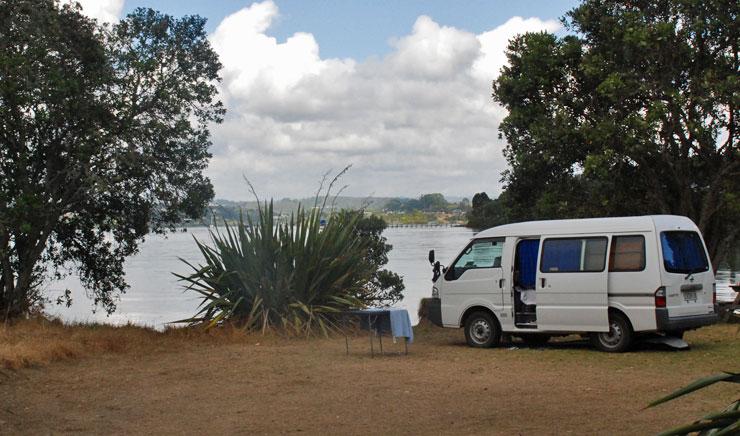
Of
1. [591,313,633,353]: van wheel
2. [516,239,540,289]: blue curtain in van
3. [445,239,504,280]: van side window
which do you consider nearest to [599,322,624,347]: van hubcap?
[591,313,633,353]: van wheel

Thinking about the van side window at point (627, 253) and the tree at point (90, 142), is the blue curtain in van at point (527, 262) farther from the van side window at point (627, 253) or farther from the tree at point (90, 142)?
the tree at point (90, 142)

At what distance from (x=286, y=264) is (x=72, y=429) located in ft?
26.0

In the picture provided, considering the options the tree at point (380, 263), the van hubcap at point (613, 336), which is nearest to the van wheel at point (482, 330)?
the van hubcap at point (613, 336)

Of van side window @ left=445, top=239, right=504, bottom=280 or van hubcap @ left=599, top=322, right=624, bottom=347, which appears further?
van side window @ left=445, top=239, right=504, bottom=280

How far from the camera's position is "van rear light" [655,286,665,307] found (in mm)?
11805

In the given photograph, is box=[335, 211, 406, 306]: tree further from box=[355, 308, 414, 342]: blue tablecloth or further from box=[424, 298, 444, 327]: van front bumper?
box=[355, 308, 414, 342]: blue tablecloth

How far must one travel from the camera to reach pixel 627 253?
1217 cm

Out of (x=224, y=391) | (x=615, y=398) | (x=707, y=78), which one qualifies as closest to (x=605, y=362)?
(x=615, y=398)

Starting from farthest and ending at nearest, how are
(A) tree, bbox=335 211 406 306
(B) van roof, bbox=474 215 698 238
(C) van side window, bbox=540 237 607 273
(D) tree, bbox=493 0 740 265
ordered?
(A) tree, bbox=335 211 406 306, (D) tree, bbox=493 0 740 265, (C) van side window, bbox=540 237 607 273, (B) van roof, bbox=474 215 698 238

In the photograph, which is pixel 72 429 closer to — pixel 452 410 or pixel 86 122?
pixel 452 410

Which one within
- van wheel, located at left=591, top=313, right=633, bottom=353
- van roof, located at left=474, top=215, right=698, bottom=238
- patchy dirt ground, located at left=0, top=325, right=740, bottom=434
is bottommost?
patchy dirt ground, located at left=0, top=325, right=740, bottom=434

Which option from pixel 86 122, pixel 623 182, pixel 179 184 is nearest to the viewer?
pixel 86 122

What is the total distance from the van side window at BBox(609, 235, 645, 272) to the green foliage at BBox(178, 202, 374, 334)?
4.89 m

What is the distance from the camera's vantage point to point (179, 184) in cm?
1861
